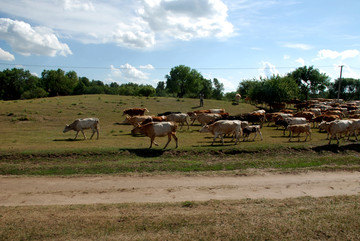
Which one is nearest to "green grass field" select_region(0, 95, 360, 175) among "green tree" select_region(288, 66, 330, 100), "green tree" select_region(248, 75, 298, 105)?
"green tree" select_region(248, 75, 298, 105)

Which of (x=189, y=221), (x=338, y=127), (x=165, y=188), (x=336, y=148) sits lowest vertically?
(x=165, y=188)

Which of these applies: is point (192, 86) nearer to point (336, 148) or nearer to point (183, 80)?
point (183, 80)

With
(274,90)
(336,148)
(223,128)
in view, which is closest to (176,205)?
(223,128)

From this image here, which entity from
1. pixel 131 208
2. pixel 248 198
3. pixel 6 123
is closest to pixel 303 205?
pixel 248 198

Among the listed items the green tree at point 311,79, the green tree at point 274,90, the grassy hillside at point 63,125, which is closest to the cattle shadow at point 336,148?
the grassy hillside at point 63,125

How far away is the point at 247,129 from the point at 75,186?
13547 mm

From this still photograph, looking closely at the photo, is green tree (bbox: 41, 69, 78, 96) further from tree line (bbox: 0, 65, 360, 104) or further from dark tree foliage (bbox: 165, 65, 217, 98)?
dark tree foliage (bbox: 165, 65, 217, 98)

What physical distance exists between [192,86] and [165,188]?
249 feet

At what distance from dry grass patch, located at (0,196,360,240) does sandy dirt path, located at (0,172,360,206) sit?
1.03 m

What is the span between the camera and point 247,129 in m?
Answer: 20.4

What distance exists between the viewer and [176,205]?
887cm

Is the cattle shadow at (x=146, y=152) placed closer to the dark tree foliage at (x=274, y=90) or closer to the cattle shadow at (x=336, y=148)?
the cattle shadow at (x=336, y=148)

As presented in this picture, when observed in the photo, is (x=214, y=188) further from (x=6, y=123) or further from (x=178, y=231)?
(x=6, y=123)

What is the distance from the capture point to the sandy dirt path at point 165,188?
32.6 feet
